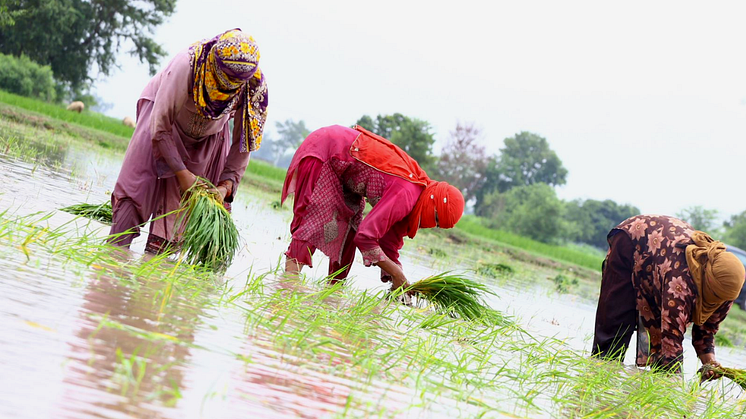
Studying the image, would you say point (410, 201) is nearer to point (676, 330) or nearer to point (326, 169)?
point (326, 169)

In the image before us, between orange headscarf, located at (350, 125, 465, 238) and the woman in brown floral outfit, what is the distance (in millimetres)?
1207

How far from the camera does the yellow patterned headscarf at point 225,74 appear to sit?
12.0 ft

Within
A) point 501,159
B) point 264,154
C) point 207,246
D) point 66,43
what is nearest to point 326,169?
point 207,246

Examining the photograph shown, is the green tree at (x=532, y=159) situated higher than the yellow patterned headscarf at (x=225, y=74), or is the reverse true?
the green tree at (x=532, y=159)

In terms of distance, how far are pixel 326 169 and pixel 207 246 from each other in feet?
3.14

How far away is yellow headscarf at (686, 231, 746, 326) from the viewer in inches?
154

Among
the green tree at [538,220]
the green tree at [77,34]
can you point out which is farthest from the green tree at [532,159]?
the green tree at [77,34]

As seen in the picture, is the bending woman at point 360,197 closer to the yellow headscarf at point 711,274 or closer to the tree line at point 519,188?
the yellow headscarf at point 711,274

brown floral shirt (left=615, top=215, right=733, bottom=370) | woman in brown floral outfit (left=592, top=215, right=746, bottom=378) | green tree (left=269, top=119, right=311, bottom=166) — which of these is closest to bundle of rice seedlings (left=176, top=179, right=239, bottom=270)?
woman in brown floral outfit (left=592, top=215, right=746, bottom=378)

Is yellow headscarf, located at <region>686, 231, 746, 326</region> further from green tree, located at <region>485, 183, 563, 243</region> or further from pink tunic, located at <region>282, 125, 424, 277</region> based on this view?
green tree, located at <region>485, 183, 563, 243</region>

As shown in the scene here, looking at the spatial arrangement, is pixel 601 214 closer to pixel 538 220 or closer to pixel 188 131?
pixel 538 220

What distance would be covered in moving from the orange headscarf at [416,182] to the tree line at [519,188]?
114ft

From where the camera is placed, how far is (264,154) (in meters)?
131

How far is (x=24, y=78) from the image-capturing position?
26.6 metres
